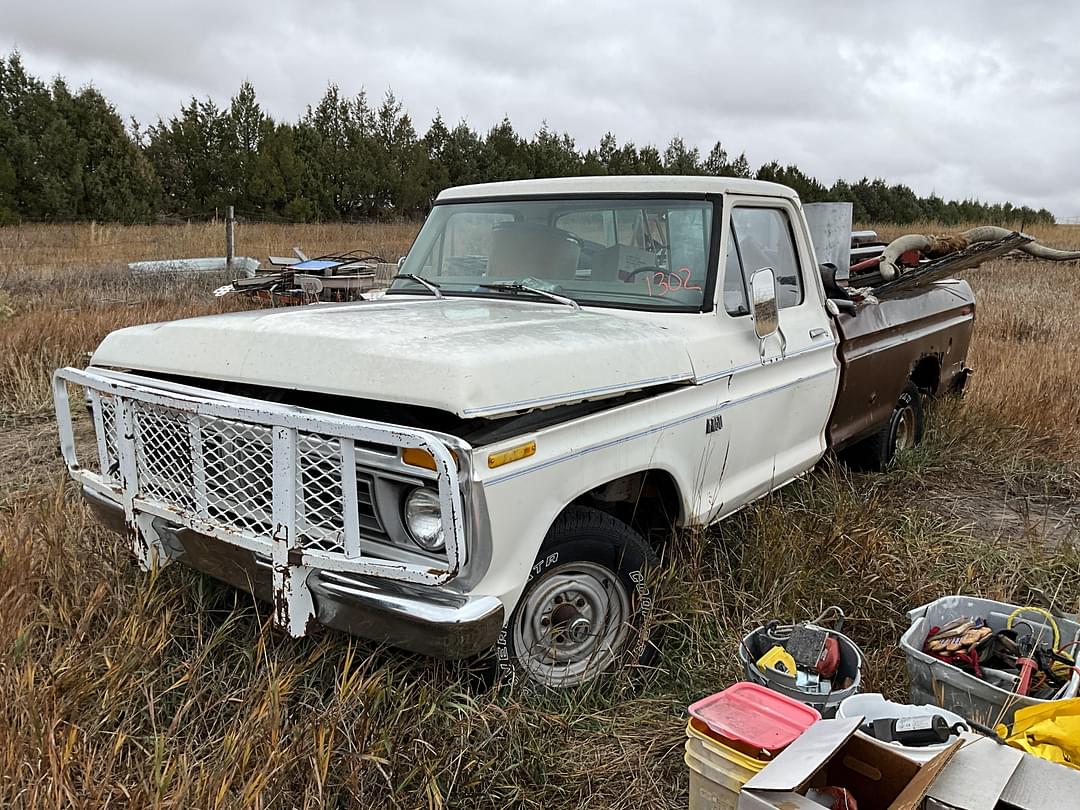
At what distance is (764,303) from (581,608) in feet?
5.11

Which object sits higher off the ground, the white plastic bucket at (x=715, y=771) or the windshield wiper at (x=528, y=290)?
the windshield wiper at (x=528, y=290)

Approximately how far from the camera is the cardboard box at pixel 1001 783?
182 centimetres

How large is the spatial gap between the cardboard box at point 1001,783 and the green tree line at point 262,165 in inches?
1195

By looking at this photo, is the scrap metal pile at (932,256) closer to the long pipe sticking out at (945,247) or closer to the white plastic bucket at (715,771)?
the long pipe sticking out at (945,247)

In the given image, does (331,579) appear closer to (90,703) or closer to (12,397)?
(90,703)

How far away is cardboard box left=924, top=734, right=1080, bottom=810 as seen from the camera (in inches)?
71.7

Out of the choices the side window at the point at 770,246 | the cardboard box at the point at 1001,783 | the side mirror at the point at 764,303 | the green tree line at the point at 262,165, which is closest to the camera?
the cardboard box at the point at 1001,783

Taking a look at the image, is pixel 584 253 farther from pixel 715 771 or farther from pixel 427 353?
pixel 715 771

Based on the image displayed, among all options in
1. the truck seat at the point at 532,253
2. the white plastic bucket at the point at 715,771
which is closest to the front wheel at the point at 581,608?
the white plastic bucket at the point at 715,771

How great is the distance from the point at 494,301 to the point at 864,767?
2.35m

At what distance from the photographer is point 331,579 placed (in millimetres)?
2377

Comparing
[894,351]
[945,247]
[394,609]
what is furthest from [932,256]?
[394,609]

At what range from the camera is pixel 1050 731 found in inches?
86.5

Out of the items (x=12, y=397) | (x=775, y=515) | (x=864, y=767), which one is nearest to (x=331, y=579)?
(x=864, y=767)
